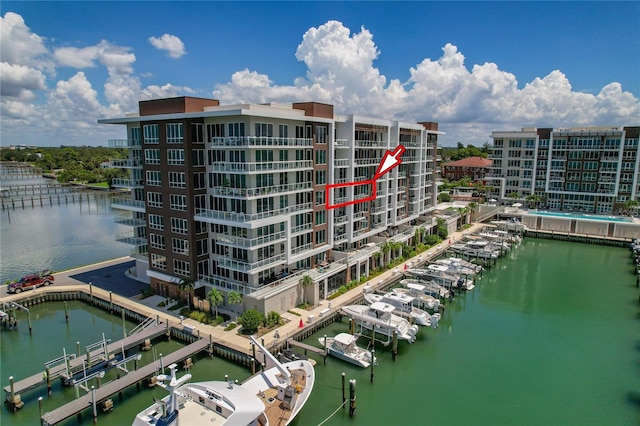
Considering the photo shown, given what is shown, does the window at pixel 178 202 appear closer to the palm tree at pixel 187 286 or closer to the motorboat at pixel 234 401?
the palm tree at pixel 187 286

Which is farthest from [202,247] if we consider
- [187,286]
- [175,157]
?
[175,157]

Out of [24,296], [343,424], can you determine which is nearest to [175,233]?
[24,296]

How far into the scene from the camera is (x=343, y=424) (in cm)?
2380

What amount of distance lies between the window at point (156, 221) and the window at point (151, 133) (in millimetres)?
6954

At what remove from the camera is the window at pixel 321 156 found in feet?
130

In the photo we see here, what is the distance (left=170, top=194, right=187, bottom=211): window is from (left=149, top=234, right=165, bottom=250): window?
12.3 feet

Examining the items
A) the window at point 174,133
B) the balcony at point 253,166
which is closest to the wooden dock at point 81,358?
the balcony at point 253,166

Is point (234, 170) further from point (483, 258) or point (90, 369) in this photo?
point (483, 258)

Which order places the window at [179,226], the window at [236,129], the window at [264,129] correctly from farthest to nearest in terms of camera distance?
the window at [179,226], the window at [264,129], the window at [236,129]

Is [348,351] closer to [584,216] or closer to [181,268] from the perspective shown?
[181,268]

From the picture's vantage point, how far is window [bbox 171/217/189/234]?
35562mm

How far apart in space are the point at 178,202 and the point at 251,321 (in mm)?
12869

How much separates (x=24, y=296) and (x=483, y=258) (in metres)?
55.8

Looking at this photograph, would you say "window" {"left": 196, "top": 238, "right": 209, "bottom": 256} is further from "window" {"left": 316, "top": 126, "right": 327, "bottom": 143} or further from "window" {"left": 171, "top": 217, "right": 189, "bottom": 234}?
"window" {"left": 316, "top": 126, "right": 327, "bottom": 143}
